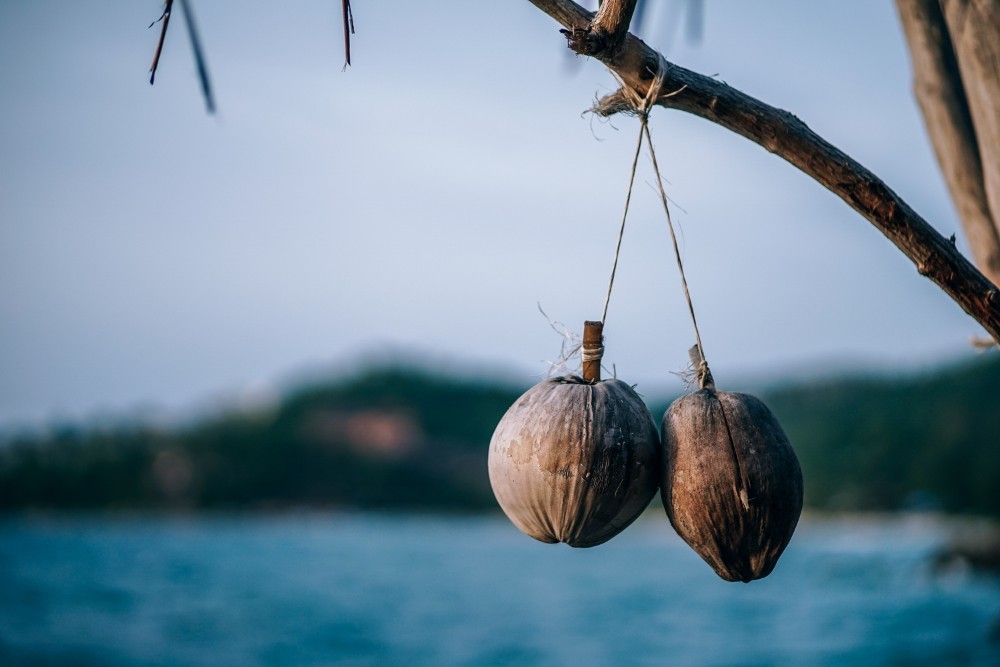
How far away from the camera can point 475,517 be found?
24.5 meters

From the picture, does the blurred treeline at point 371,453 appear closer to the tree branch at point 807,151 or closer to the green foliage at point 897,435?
the green foliage at point 897,435

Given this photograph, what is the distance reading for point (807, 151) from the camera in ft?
5.70

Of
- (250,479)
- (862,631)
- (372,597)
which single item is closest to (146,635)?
(372,597)

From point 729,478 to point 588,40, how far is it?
2.67 feet

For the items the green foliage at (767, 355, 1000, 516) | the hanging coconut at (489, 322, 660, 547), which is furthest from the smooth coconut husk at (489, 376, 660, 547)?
the green foliage at (767, 355, 1000, 516)

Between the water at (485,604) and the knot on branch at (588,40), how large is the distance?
7.61 meters

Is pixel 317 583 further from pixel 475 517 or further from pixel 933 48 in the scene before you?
pixel 933 48

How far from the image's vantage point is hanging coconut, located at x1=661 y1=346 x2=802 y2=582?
169cm

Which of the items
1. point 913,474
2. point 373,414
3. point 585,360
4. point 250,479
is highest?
point 373,414

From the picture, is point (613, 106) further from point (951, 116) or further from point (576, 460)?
point (951, 116)

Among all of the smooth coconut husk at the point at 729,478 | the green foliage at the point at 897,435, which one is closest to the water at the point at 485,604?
the green foliage at the point at 897,435

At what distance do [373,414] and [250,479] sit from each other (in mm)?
3683

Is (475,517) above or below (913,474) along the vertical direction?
above

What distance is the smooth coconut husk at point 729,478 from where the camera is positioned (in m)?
1.69
